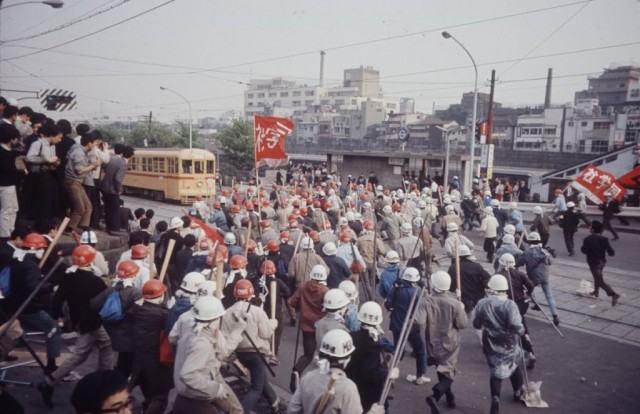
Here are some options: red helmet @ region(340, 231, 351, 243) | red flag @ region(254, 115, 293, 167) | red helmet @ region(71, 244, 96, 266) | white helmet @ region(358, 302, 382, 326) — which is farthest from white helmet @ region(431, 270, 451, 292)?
red flag @ region(254, 115, 293, 167)

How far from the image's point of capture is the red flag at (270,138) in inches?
514

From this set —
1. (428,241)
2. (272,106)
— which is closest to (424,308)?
(428,241)

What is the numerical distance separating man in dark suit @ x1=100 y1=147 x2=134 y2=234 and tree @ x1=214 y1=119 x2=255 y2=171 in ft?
106

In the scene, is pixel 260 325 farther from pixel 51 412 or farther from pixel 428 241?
pixel 428 241

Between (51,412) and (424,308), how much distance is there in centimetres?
474

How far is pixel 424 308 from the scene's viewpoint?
6242 millimetres

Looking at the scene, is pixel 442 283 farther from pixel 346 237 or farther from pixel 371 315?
pixel 346 237

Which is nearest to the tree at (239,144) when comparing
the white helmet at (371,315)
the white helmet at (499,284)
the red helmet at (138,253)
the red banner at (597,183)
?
the red banner at (597,183)

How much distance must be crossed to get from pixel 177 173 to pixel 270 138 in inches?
551

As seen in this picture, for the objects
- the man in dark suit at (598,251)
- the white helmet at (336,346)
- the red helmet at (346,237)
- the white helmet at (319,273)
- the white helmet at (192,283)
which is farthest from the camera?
the man in dark suit at (598,251)

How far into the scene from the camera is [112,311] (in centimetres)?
536

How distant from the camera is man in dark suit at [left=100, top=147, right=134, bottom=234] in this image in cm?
1026

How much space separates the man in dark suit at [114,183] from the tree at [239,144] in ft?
106

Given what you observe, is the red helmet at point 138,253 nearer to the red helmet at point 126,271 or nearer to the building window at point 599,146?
the red helmet at point 126,271
